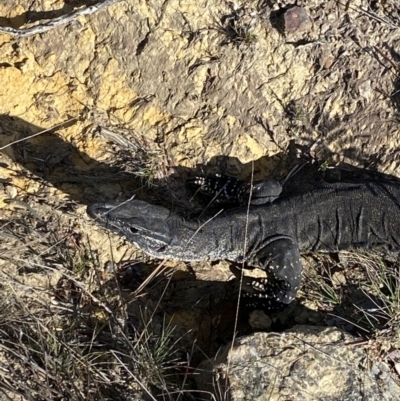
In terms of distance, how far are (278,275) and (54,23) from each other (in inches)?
148

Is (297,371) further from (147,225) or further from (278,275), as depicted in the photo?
(147,225)

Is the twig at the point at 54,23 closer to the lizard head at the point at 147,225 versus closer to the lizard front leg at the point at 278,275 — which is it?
the lizard head at the point at 147,225

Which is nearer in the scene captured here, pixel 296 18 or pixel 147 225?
pixel 147 225

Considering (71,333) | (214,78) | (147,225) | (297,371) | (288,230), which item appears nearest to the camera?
(297,371)

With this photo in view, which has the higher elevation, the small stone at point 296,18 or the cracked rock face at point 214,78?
the small stone at point 296,18

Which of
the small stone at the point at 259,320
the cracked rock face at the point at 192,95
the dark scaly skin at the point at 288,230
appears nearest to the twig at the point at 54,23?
the cracked rock face at the point at 192,95

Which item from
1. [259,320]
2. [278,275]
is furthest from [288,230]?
[259,320]

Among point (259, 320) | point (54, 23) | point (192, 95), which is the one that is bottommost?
point (259, 320)

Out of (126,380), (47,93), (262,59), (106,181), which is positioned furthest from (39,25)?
(126,380)

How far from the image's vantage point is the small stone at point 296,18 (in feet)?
26.0

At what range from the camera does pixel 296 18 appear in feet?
26.1

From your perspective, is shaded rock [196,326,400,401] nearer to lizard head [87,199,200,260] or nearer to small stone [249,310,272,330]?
small stone [249,310,272,330]

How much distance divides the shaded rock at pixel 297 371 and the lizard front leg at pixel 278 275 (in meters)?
0.96

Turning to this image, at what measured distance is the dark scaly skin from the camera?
748 cm
